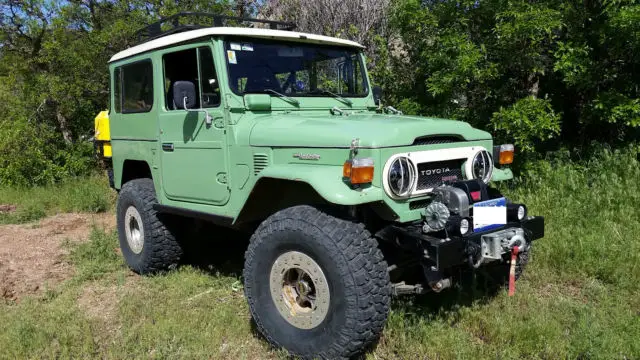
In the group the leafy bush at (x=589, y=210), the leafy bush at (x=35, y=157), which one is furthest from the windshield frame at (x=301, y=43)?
the leafy bush at (x=35, y=157)

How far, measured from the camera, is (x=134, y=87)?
206 inches

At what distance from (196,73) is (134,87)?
1.14m

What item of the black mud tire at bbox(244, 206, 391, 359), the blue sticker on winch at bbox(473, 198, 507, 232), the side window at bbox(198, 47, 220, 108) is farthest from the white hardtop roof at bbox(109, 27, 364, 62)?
the blue sticker on winch at bbox(473, 198, 507, 232)

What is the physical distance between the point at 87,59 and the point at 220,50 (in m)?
7.82

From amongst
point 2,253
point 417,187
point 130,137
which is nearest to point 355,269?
point 417,187

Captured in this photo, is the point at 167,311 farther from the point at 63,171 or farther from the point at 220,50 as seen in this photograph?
the point at 63,171

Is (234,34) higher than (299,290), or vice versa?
(234,34)

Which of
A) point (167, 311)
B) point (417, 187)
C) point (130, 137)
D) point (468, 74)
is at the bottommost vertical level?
point (167, 311)

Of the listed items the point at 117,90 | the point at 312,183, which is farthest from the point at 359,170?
the point at 117,90

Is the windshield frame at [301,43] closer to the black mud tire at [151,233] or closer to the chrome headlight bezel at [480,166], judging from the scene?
the chrome headlight bezel at [480,166]

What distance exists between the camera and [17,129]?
10422 millimetres

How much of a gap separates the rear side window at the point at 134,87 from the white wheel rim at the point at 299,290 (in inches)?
92.2

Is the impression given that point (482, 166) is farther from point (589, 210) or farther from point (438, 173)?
point (589, 210)

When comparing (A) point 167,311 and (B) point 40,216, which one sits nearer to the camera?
(A) point 167,311
